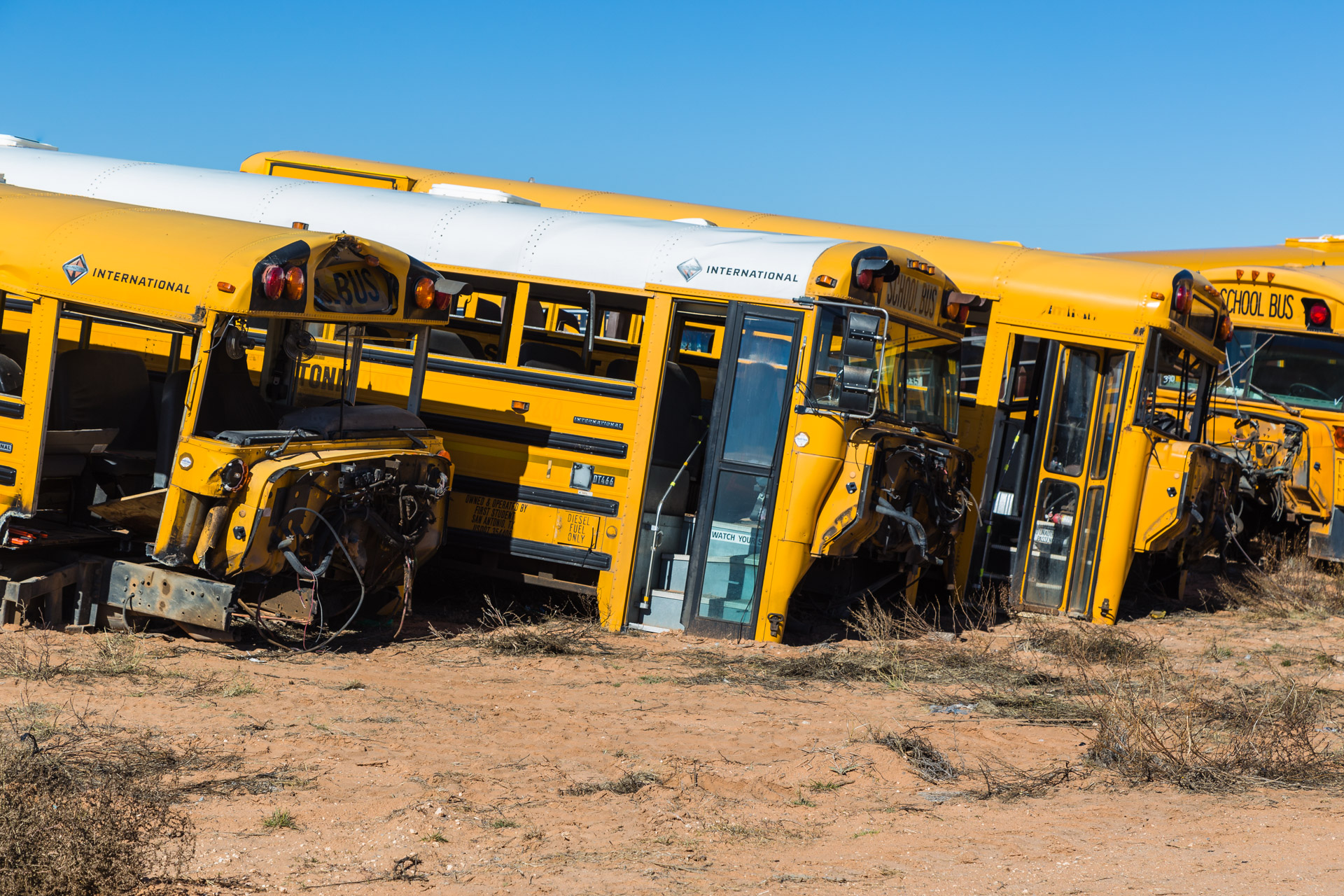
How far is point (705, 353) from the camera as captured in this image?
10062 millimetres

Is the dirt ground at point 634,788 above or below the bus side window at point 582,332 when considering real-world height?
below

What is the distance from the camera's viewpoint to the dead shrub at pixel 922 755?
5969 mm

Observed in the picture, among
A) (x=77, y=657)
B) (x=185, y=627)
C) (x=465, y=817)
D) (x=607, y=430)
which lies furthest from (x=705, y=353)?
(x=465, y=817)

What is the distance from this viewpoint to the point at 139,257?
748 centimetres

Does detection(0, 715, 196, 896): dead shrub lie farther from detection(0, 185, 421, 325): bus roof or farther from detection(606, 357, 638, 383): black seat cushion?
detection(606, 357, 638, 383): black seat cushion

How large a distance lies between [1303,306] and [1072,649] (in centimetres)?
515

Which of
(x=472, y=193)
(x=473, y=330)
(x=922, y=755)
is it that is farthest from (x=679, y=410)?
(x=922, y=755)

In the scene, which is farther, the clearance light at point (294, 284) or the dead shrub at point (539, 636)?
the dead shrub at point (539, 636)

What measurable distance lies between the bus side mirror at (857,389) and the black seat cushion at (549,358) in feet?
6.43

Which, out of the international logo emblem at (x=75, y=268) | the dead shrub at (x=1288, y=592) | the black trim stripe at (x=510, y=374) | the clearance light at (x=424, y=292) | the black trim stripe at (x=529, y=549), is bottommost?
the black trim stripe at (x=529, y=549)

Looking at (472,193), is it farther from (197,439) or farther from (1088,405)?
(1088,405)

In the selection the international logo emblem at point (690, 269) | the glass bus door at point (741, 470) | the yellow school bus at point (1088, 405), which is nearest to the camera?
the glass bus door at point (741, 470)

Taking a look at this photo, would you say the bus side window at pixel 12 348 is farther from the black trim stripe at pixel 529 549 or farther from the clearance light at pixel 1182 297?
the clearance light at pixel 1182 297

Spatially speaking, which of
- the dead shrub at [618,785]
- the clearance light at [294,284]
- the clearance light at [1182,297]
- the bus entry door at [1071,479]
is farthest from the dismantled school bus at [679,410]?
the dead shrub at [618,785]
